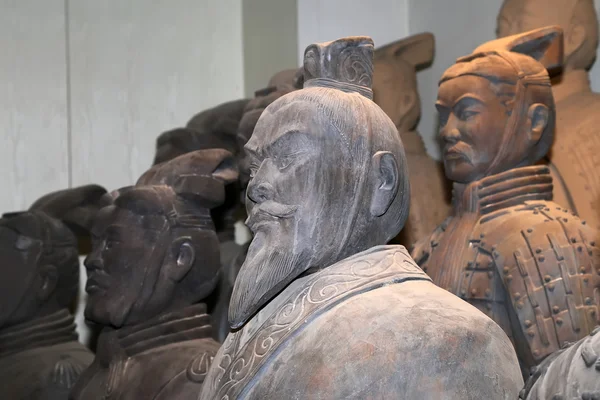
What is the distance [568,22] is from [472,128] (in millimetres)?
1099

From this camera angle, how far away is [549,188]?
4004mm

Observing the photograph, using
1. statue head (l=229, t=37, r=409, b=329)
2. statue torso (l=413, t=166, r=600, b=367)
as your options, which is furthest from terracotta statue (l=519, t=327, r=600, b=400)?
statue torso (l=413, t=166, r=600, b=367)

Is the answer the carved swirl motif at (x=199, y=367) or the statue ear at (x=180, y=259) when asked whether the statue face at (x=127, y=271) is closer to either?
the statue ear at (x=180, y=259)

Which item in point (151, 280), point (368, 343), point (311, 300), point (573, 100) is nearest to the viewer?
point (368, 343)

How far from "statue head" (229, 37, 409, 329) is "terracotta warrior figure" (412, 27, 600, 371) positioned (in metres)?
0.91

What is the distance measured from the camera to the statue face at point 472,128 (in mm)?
4012

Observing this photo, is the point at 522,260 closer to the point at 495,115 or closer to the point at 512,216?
the point at 512,216

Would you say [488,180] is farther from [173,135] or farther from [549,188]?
[173,135]

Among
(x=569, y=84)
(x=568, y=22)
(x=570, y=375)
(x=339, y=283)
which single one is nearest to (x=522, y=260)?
(x=339, y=283)

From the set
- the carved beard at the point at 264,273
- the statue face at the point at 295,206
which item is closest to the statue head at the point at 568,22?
the statue face at the point at 295,206

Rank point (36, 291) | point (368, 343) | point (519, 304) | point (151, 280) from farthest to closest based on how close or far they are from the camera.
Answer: point (36, 291) < point (151, 280) < point (519, 304) < point (368, 343)

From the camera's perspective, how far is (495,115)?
13.2 ft

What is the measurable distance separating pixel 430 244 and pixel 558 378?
2.07 m

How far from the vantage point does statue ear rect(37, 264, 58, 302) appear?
5.12 metres
